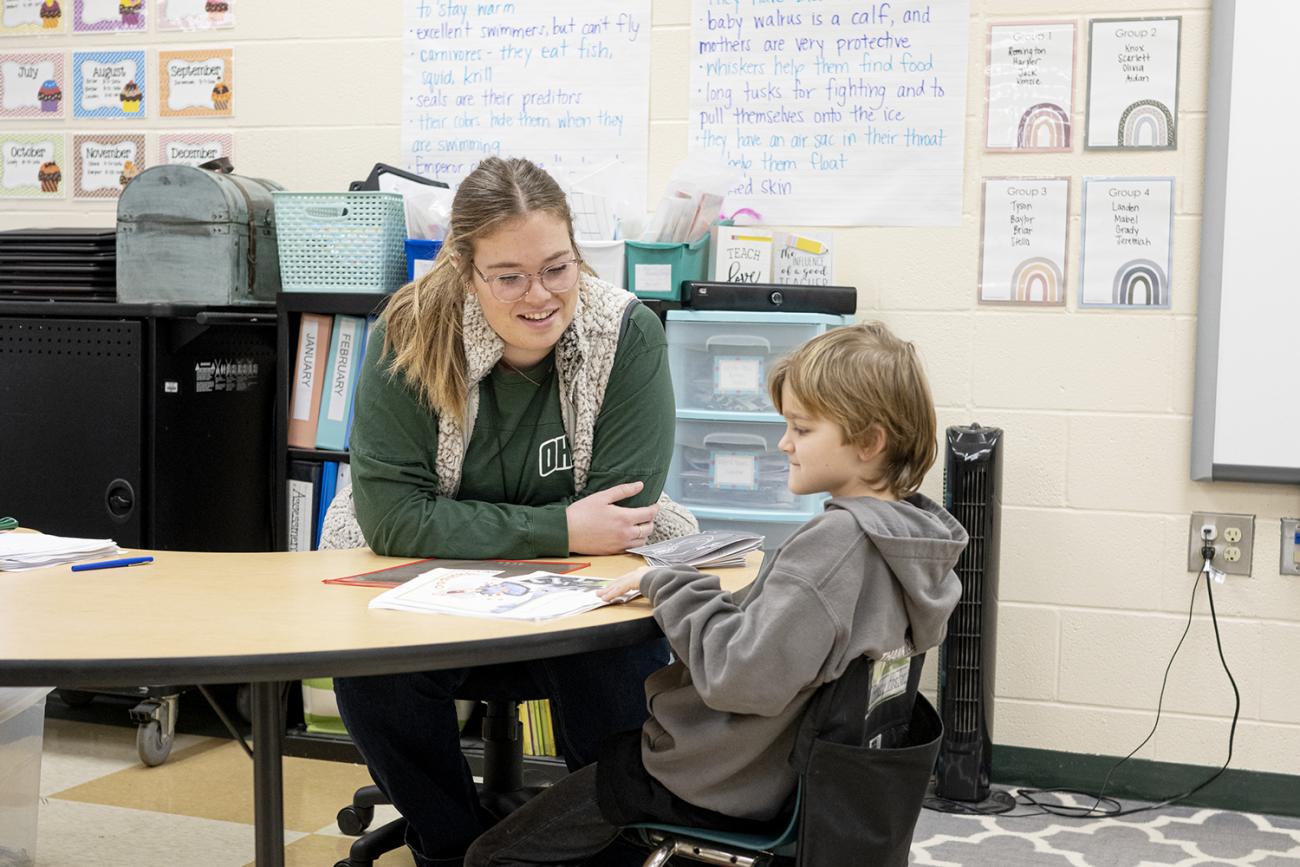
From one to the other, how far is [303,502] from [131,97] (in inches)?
49.6

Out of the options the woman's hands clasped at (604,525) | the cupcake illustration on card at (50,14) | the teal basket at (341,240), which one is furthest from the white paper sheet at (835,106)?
the cupcake illustration on card at (50,14)

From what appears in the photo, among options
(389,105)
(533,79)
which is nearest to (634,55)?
(533,79)

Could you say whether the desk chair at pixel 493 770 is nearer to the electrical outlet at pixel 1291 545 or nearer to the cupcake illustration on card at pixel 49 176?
the electrical outlet at pixel 1291 545

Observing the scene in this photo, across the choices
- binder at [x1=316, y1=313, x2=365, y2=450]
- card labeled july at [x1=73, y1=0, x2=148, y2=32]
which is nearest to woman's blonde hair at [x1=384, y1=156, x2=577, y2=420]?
binder at [x1=316, y1=313, x2=365, y2=450]

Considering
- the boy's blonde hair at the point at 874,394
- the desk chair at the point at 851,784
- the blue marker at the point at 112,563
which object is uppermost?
the boy's blonde hair at the point at 874,394

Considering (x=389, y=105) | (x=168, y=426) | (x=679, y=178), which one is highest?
(x=389, y=105)

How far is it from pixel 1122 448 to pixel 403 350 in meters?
1.68

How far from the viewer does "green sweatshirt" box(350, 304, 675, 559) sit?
1840mm

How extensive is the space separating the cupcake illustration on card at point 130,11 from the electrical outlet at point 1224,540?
9.30 feet

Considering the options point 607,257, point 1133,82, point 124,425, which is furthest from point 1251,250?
point 124,425

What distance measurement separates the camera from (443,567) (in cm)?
175

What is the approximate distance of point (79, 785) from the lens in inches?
113

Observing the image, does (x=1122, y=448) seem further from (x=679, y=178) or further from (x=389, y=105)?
(x=389, y=105)

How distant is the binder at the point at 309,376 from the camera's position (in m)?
3.00
